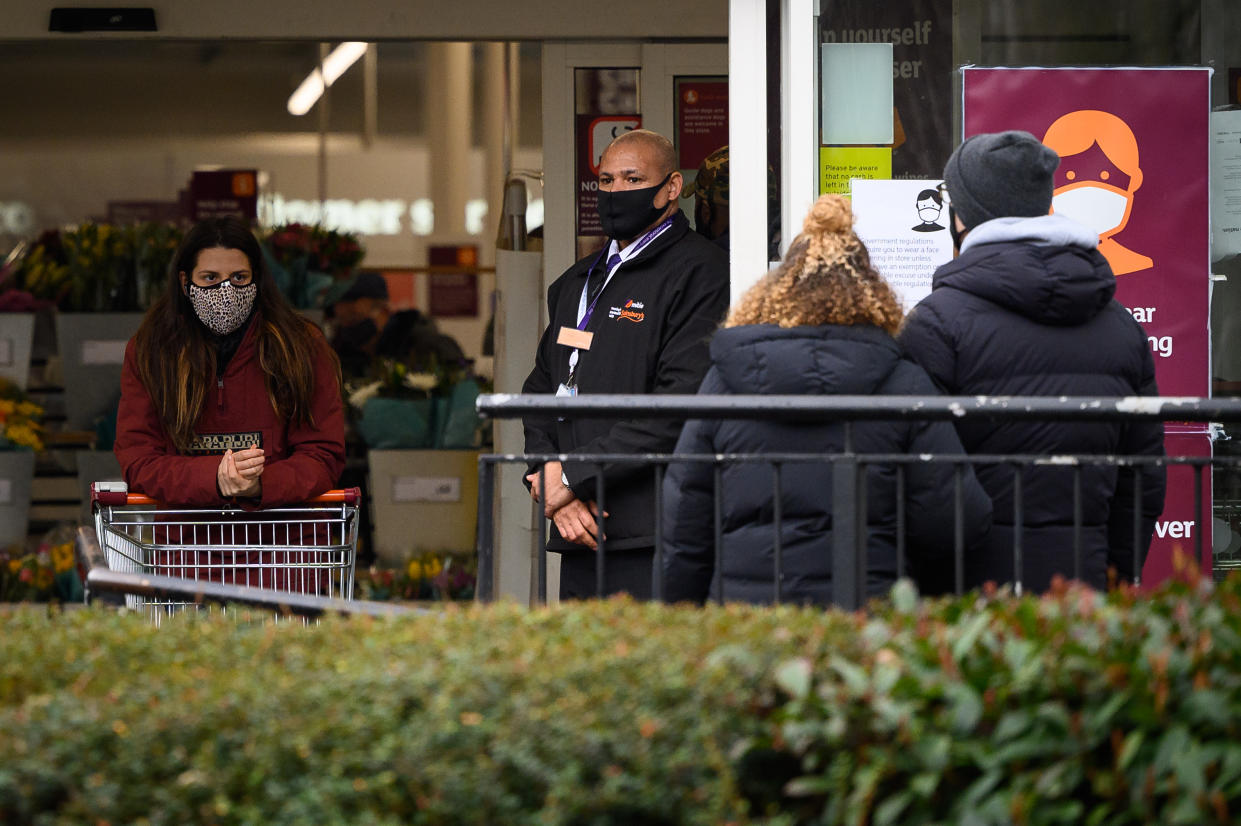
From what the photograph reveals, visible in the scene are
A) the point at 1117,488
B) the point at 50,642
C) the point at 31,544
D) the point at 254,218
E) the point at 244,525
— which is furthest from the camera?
the point at 254,218

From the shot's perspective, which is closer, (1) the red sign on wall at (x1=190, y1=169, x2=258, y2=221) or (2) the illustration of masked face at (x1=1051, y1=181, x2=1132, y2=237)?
(2) the illustration of masked face at (x1=1051, y1=181, x2=1132, y2=237)

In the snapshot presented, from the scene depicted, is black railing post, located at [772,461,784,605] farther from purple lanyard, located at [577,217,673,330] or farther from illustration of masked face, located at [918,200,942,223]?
illustration of masked face, located at [918,200,942,223]

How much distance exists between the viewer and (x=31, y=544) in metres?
8.05

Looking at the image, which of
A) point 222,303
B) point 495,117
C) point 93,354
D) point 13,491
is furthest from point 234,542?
point 495,117

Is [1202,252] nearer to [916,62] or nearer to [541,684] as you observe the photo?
[916,62]

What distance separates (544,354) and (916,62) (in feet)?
4.74

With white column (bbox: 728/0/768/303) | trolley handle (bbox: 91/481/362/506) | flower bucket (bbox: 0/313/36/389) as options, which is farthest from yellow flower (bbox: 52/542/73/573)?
white column (bbox: 728/0/768/303)

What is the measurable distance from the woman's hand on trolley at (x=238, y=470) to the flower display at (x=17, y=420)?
13.7 ft

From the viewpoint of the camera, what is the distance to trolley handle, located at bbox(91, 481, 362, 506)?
4.12 meters

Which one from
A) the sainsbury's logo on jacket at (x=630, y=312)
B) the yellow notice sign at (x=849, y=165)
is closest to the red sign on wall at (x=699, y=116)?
the yellow notice sign at (x=849, y=165)

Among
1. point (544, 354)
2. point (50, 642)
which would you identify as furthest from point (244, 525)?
point (50, 642)

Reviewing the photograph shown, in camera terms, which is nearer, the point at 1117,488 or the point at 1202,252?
the point at 1117,488

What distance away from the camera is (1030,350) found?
364 cm

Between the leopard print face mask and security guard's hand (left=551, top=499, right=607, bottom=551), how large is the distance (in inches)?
42.6
